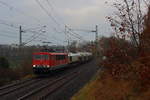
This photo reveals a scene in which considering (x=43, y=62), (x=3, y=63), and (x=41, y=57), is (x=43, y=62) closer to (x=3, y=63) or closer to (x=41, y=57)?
(x=41, y=57)

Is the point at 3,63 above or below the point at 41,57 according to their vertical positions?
below

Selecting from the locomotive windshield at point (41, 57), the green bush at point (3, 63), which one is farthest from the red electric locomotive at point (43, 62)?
the green bush at point (3, 63)

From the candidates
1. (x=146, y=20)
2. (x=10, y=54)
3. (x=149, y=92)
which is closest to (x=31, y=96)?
(x=146, y=20)

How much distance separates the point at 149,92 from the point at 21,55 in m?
32.7

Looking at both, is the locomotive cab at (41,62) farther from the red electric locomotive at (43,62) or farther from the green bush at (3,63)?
the green bush at (3,63)

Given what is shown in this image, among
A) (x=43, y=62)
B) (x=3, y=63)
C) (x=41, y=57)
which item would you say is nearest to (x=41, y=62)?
(x=43, y=62)

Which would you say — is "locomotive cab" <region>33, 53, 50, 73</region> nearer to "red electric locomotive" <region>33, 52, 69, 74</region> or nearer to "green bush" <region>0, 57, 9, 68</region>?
"red electric locomotive" <region>33, 52, 69, 74</region>

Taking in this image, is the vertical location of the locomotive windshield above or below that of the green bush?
above

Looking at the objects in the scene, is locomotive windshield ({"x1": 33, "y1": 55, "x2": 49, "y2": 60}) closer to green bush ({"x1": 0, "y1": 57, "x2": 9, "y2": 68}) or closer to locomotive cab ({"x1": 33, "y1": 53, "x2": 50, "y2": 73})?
locomotive cab ({"x1": 33, "y1": 53, "x2": 50, "y2": 73})

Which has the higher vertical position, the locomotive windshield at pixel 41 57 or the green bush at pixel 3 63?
the locomotive windshield at pixel 41 57

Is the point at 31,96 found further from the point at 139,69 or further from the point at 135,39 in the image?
the point at 139,69

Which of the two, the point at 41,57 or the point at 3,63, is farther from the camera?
the point at 41,57

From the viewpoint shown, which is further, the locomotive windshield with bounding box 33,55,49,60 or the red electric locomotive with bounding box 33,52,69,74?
the locomotive windshield with bounding box 33,55,49,60

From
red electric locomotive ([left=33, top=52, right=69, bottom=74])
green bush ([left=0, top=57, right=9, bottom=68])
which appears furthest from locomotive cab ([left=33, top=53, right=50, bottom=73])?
green bush ([left=0, top=57, right=9, bottom=68])
